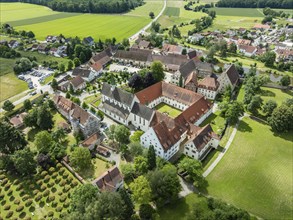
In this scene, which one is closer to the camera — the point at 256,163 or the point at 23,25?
the point at 256,163

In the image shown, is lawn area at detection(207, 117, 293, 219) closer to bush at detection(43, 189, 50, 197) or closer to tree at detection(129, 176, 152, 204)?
tree at detection(129, 176, 152, 204)

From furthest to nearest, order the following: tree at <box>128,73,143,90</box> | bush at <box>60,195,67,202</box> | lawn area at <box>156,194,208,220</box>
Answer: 1. tree at <box>128,73,143,90</box>
2. bush at <box>60,195,67,202</box>
3. lawn area at <box>156,194,208,220</box>

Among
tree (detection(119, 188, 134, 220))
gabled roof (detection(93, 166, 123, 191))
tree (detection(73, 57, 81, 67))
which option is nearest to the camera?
tree (detection(119, 188, 134, 220))

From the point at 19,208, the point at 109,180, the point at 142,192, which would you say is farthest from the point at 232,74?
the point at 19,208

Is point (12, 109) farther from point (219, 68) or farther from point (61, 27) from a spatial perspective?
point (61, 27)

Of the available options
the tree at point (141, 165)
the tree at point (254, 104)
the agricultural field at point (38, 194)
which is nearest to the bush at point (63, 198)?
the agricultural field at point (38, 194)

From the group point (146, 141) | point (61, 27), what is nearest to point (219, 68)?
point (146, 141)

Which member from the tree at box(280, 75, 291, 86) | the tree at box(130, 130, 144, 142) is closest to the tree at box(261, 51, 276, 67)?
the tree at box(280, 75, 291, 86)
